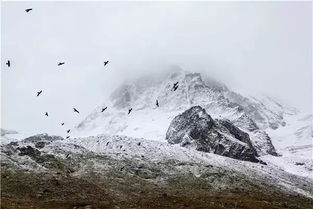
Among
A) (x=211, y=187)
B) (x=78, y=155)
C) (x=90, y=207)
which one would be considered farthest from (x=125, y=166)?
(x=90, y=207)

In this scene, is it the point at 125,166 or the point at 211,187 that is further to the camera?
the point at 125,166

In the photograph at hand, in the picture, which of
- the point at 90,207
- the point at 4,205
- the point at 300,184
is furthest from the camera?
the point at 300,184

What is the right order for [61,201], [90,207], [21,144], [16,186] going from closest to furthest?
[90,207]
[61,201]
[16,186]
[21,144]

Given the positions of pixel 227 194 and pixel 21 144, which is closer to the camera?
pixel 227 194

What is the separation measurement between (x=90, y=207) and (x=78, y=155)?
49.3m

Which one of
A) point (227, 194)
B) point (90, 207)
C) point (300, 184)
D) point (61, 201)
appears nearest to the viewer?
point (90, 207)

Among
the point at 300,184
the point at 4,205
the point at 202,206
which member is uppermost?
the point at 300,184

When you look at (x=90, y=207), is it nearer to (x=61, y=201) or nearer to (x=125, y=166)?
(x=61, y=201)

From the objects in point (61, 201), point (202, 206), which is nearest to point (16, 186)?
point (61, 201)

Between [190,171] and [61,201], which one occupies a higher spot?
[190,171]

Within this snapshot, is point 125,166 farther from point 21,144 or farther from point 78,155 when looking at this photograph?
point 21,144

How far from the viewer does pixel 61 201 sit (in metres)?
75.7

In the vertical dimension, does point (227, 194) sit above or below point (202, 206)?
above

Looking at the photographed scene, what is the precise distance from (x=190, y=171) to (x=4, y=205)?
6130cm
